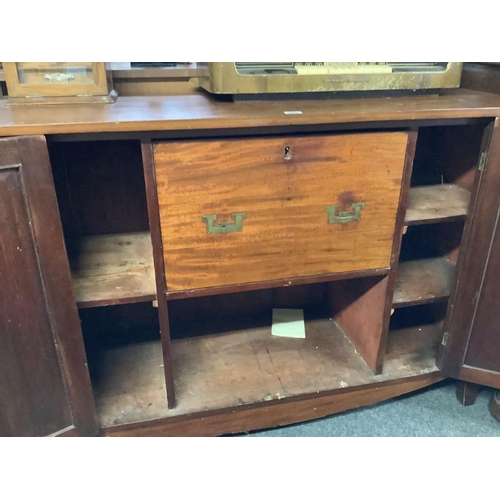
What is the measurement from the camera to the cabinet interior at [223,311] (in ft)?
3.67

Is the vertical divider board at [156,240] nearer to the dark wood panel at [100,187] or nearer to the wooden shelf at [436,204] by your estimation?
the dark wood panel at [100,187]

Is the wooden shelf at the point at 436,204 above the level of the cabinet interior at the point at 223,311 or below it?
above

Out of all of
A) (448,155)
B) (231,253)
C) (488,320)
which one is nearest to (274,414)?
(231,253)

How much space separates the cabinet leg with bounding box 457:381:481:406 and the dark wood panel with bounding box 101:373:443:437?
108 mm

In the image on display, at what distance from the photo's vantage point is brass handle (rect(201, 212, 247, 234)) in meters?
0.94

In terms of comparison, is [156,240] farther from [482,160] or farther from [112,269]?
[482,160]

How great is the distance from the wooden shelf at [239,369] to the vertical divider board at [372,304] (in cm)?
4

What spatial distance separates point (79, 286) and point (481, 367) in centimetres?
100

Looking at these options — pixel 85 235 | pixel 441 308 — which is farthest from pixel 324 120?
pixel 441 308

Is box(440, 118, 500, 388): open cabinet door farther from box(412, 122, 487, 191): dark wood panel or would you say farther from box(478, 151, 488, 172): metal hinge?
box(412, 122, 487, 191): dark wood panel

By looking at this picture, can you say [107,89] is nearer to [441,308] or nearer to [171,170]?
[171,170]

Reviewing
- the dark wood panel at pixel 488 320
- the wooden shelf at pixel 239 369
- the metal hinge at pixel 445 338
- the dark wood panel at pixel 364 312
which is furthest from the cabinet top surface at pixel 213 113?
the wooden shelf at pixel 239 369

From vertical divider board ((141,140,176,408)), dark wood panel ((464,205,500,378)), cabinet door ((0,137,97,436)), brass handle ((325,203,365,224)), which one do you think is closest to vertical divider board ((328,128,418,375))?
brass handle ((325,203,365,224))

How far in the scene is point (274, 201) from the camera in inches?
37.6
